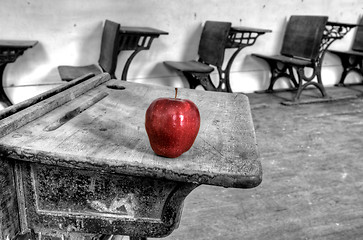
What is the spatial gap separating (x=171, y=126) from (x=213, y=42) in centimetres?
333

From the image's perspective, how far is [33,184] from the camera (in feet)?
2.67

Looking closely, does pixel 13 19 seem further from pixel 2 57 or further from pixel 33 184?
→ pixel 33 184

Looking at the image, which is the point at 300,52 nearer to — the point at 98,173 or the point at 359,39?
the point at 359,39

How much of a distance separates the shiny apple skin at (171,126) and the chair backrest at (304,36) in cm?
382

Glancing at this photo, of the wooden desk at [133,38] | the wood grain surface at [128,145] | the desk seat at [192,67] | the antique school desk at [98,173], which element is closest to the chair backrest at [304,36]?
the desk seat at [192,67]

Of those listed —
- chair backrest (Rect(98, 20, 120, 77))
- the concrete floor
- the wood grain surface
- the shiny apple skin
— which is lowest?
the concrete floor

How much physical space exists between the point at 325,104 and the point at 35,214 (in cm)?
429

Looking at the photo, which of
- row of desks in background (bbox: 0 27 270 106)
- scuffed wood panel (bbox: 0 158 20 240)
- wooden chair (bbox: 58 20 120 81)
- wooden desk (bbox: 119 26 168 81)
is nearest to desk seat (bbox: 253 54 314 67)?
row of desks in background (bbox: 0 27 270 106)

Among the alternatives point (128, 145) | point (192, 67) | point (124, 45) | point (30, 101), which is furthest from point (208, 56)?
point (128, 145)

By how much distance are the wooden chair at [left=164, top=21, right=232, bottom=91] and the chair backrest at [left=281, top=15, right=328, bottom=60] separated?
3.83 ft

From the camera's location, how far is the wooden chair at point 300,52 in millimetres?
4195

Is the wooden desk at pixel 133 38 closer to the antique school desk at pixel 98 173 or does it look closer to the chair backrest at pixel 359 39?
the antique school desk at pixel 98 173

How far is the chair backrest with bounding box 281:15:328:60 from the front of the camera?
13.6 ft

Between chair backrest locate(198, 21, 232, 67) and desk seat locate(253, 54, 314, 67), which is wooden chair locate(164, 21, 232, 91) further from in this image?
desk seat locate(253, 54, 314, 67)
